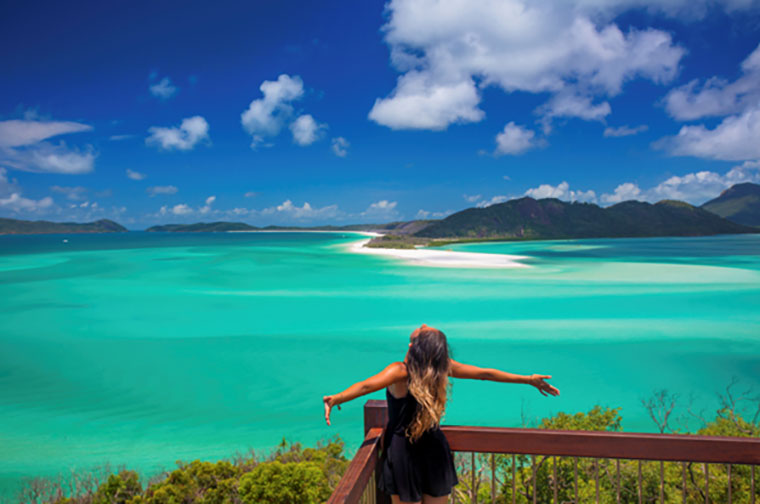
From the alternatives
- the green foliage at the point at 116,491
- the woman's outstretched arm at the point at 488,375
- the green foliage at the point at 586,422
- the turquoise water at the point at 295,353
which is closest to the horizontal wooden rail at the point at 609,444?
the woman's outstretched arm at the point at 488,375

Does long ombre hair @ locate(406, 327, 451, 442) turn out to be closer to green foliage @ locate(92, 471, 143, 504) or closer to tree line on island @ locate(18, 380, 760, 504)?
tree line on island @ locate(18, 380, 760, 504)

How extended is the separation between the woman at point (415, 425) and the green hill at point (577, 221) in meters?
126

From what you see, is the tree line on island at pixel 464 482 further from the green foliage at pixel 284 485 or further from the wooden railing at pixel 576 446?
the wooden railing at pixel 576 446

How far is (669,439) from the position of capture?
223 centimetres

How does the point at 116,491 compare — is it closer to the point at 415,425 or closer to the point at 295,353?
the point at 415,425

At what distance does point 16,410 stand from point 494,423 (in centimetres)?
1149

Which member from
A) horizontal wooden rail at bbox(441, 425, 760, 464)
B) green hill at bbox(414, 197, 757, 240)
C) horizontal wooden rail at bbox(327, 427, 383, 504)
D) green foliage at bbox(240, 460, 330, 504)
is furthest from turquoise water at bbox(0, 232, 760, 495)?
green hill at bbox(414, 197, 757, 240)

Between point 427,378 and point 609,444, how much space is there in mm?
929

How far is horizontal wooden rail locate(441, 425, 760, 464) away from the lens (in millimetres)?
2219

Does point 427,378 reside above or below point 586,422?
above

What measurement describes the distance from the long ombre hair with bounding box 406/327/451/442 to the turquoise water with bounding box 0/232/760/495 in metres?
7.39

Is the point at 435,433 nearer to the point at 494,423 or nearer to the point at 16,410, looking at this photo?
the point at 494,423

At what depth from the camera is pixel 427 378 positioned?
2.31 meters

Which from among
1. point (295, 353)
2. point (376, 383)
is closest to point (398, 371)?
point (376, 383)
